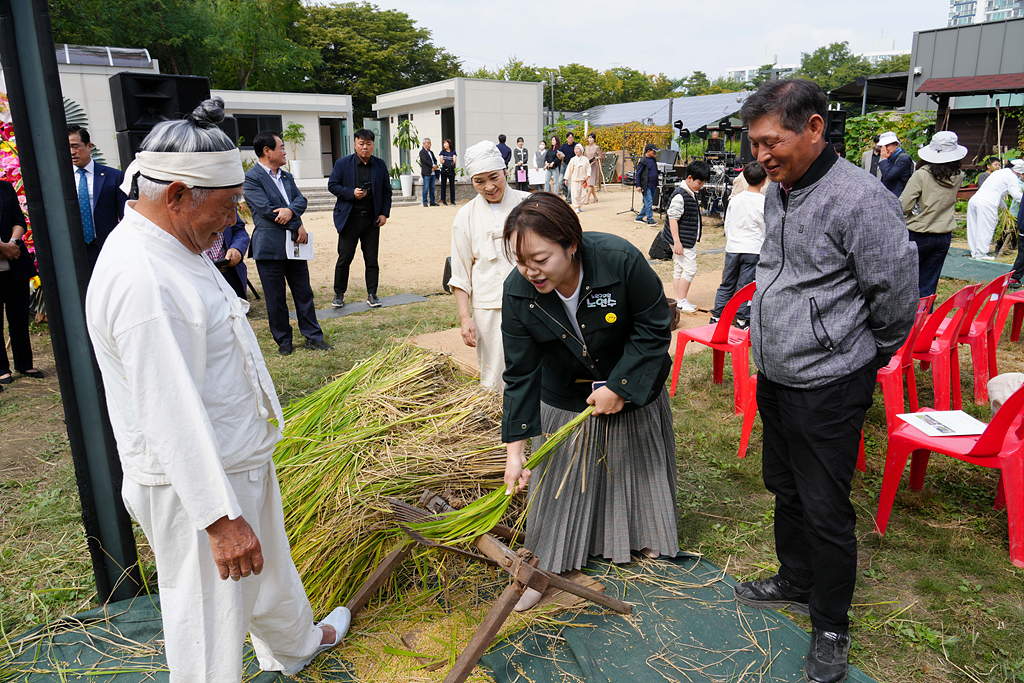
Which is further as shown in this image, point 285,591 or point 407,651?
point 407,651

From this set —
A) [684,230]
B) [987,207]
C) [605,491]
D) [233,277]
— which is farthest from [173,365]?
[987,207]

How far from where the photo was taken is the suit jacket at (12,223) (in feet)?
15.9

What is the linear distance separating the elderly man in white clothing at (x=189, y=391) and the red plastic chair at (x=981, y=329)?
4181mm

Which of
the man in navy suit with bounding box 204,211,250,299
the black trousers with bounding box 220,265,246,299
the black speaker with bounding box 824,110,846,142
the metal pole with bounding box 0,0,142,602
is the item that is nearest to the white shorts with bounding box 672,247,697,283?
the black speaker with bounding box 824,110,846,142

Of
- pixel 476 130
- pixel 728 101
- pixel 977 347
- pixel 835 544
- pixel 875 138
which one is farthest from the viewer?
pixel 728 101

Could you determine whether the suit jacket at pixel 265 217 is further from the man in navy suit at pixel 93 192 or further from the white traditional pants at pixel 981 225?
the white traditional pants at pixel 981 225

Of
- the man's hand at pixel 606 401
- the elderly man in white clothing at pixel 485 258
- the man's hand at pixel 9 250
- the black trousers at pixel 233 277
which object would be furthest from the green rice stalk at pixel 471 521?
the man's hand at pixel 9 250

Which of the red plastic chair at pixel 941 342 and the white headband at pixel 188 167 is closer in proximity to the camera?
the white headband at pixel 188 167

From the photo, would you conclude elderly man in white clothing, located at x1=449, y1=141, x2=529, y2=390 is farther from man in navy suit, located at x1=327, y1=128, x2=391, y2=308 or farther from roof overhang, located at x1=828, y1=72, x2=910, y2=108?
roof overhang, located at x1=828, y1=72, x2=910, y2=108

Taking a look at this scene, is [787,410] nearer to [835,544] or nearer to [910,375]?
[835,544]

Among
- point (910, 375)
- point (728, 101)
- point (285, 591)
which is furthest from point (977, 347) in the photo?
point (728, 101)

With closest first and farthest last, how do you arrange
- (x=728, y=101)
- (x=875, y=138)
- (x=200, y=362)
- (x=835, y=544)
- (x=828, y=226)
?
(x=200, y=362) < (x=828, y=226) < (x=835, y=544) < (x=875, y=138) < (x=728, y=101)

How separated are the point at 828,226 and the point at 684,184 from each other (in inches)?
199

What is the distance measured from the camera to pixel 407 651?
7.30 feet
